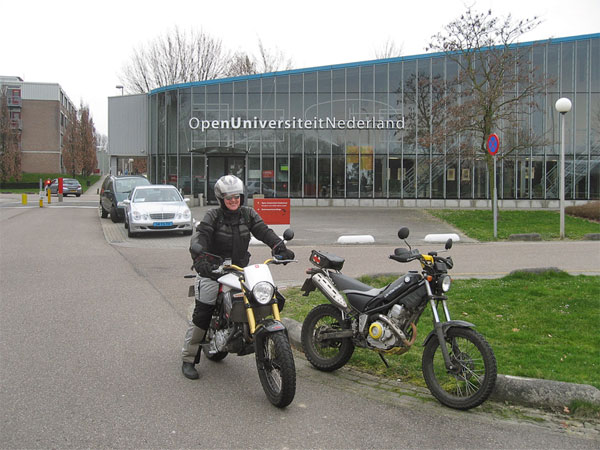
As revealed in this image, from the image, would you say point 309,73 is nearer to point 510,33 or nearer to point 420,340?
point 510,33

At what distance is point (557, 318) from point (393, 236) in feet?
40.8

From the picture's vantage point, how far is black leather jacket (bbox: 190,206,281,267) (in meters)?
5.32

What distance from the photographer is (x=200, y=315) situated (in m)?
5.37

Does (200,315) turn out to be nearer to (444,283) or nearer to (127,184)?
(444,283)

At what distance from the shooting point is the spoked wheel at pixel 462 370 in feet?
14.5

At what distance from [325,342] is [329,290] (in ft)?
1.71

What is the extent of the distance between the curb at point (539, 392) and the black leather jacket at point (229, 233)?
2239 millimetres

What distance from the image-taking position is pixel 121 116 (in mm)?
39500

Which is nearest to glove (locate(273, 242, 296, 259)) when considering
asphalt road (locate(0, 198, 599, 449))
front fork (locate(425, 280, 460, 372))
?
asphalt road (locate(0, 198, 599, 449))

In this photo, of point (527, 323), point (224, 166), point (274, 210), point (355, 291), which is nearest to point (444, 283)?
point (355, 291)

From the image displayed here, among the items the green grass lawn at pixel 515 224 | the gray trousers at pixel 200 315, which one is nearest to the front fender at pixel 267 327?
the gray trousers at pixel 200 315

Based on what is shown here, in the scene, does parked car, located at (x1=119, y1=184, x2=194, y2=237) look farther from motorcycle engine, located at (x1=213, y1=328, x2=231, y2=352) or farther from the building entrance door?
motorcycle engine, located at (x1=213, y1=328, x2=231, y2=352)

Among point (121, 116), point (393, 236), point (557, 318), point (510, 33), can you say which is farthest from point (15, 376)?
point (121, 116)

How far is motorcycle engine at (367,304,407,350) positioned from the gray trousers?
4.58 ft
